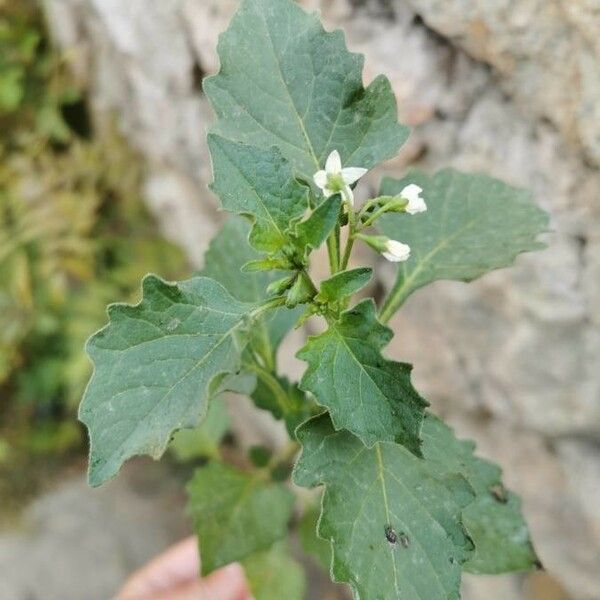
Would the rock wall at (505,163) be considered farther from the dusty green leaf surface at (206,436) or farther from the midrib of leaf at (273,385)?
the midrib of leaf at (273,385)

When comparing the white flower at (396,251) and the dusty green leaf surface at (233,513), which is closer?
the white flower at (396,251)

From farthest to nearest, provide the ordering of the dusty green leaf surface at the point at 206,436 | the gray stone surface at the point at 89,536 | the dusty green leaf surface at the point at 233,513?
the gray stone surface at the point at 89,536 < the dusty green leaf surface at the point at 206,436 < the dusty green leaf surface at the point at 233,513

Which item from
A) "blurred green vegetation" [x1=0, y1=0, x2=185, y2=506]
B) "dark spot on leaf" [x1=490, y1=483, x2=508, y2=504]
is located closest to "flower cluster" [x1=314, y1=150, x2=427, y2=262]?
"dark spot on leaf" [x1=490, y1=483, x2=508, y2=504]

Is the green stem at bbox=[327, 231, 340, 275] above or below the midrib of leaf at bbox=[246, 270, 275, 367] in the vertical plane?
above

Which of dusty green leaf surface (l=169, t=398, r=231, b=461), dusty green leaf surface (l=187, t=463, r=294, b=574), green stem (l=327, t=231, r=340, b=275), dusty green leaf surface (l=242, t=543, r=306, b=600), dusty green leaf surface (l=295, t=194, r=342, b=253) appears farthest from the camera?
dusty green leaf surface (l=169, t=398, r=231, b=461)

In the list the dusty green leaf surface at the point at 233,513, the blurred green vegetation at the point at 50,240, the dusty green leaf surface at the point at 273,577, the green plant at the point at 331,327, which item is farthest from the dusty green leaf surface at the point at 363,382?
the blurred green vegetation at the point at 50,240

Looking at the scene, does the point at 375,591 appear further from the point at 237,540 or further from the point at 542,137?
the point at 542,137

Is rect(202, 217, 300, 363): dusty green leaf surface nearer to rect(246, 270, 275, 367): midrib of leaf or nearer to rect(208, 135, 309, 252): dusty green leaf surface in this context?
rect(246, 270, 275, 367): midrib of leaf
